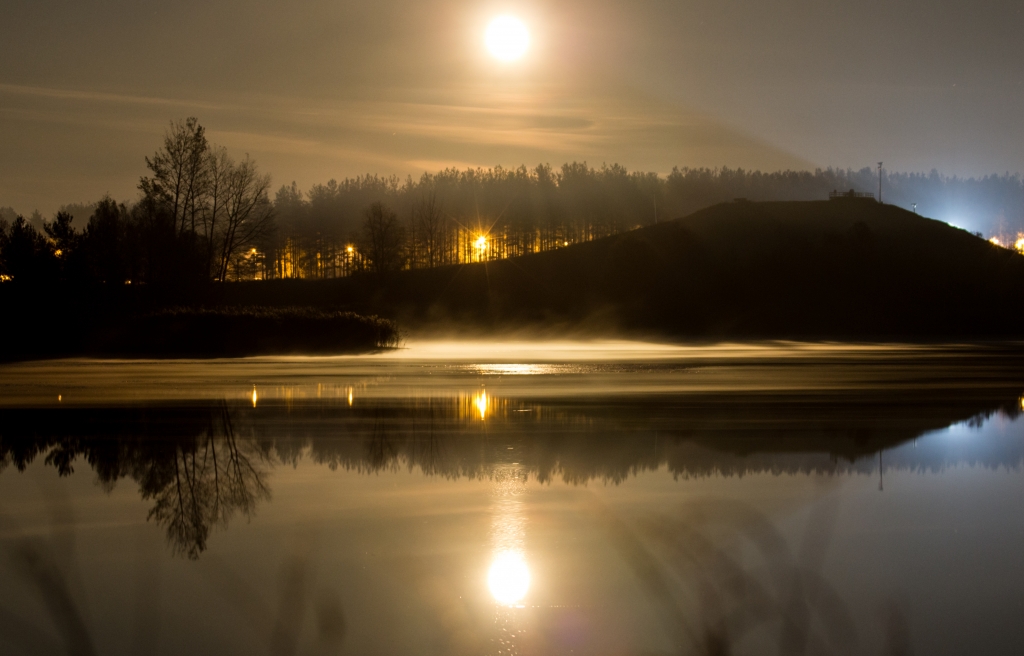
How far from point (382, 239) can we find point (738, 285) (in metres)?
46.3

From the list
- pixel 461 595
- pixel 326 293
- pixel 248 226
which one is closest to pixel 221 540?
pixel 461 595

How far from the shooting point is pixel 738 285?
103m

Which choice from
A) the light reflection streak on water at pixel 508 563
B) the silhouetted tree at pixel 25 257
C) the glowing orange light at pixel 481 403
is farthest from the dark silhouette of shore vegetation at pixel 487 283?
the light reflection streak on water at pixel 508 563

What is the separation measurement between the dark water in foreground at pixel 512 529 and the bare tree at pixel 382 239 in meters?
101

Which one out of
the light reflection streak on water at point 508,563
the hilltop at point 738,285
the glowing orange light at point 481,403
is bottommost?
the light reflection streak on water at point 508,563

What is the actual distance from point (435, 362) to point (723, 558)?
103 ft

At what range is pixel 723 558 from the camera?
318 inches

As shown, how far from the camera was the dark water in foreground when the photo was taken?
6.50 meters

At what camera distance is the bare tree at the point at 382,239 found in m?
120

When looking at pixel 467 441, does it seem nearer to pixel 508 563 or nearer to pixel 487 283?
pixel 508 563

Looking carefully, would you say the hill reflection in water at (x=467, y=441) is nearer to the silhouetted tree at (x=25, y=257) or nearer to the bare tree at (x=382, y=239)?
the silhouetted tree at (x=25, y=257)

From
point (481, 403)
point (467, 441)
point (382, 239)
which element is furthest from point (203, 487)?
point (382, 239)

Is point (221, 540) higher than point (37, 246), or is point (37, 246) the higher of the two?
point (37, 246)

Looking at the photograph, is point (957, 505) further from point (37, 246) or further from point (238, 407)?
point (37, 246)
